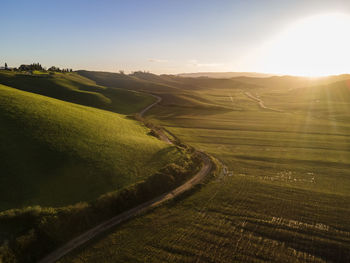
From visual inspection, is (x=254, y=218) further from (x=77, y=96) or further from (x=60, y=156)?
(x=77, y=96)

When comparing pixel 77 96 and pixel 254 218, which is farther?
pixel 77 96

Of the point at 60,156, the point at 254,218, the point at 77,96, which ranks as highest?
the point at 77,96

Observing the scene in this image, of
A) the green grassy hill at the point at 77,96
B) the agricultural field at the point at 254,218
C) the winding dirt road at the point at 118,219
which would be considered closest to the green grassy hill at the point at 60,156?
the winding dirt road at the point at 118,219

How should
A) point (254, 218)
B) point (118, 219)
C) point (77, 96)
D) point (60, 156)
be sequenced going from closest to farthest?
1. point (254, 218)
2. point (118, 219)
3. point (60, 156)
4. point (77, 96)

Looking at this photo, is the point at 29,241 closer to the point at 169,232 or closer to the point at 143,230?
the point at 143,230

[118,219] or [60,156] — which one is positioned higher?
[60,156]

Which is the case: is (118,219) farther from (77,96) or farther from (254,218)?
(77,96)

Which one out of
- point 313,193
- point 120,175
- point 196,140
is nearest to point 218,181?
point 313,193

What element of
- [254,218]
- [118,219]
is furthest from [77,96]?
[254,218]

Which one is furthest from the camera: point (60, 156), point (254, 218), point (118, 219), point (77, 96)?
point (77, 96)

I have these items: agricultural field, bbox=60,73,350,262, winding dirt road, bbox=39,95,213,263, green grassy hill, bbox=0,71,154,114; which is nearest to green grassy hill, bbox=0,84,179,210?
winding dirt road, bbox=39,95,213,263
